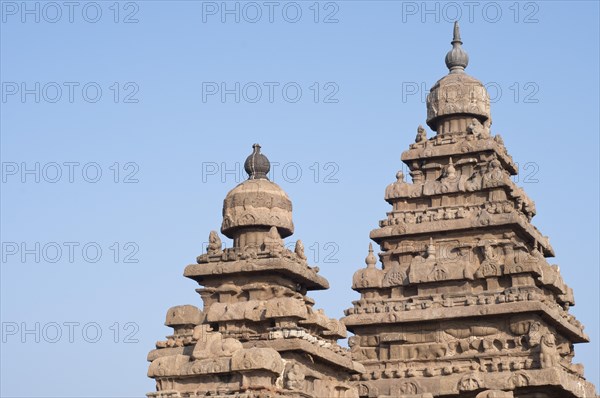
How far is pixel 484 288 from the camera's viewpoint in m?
62.2

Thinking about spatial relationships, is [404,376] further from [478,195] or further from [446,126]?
[446,126]

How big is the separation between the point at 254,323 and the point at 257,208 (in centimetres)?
475

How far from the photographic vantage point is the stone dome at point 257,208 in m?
52.3

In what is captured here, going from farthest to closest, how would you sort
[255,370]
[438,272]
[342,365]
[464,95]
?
1. [464,95]
2. [438,272]
3. [342,365]
4. [255,370]

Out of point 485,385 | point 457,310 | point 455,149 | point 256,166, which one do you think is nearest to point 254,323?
point 256,166

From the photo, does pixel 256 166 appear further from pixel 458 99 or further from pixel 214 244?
pixel 458 99

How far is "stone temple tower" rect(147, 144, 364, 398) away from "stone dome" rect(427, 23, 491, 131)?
55.3 ft

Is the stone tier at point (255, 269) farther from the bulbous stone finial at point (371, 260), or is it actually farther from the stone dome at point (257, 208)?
the bulbous stone finial at point (371, 260)

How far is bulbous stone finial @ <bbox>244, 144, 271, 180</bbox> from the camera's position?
5366 centimetres

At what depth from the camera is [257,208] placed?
172ft

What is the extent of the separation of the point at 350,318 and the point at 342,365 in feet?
42.7

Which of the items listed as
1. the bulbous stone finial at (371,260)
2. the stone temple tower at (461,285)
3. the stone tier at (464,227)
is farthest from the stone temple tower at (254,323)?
the bulbous stone finial at (371,260)

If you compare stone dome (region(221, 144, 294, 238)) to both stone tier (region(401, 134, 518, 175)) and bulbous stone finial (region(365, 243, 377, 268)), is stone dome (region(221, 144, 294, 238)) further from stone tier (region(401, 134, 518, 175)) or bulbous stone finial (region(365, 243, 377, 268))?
stone tier (region(401, 134, 518, 175))

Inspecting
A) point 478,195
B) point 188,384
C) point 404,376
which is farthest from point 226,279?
point 478,195
